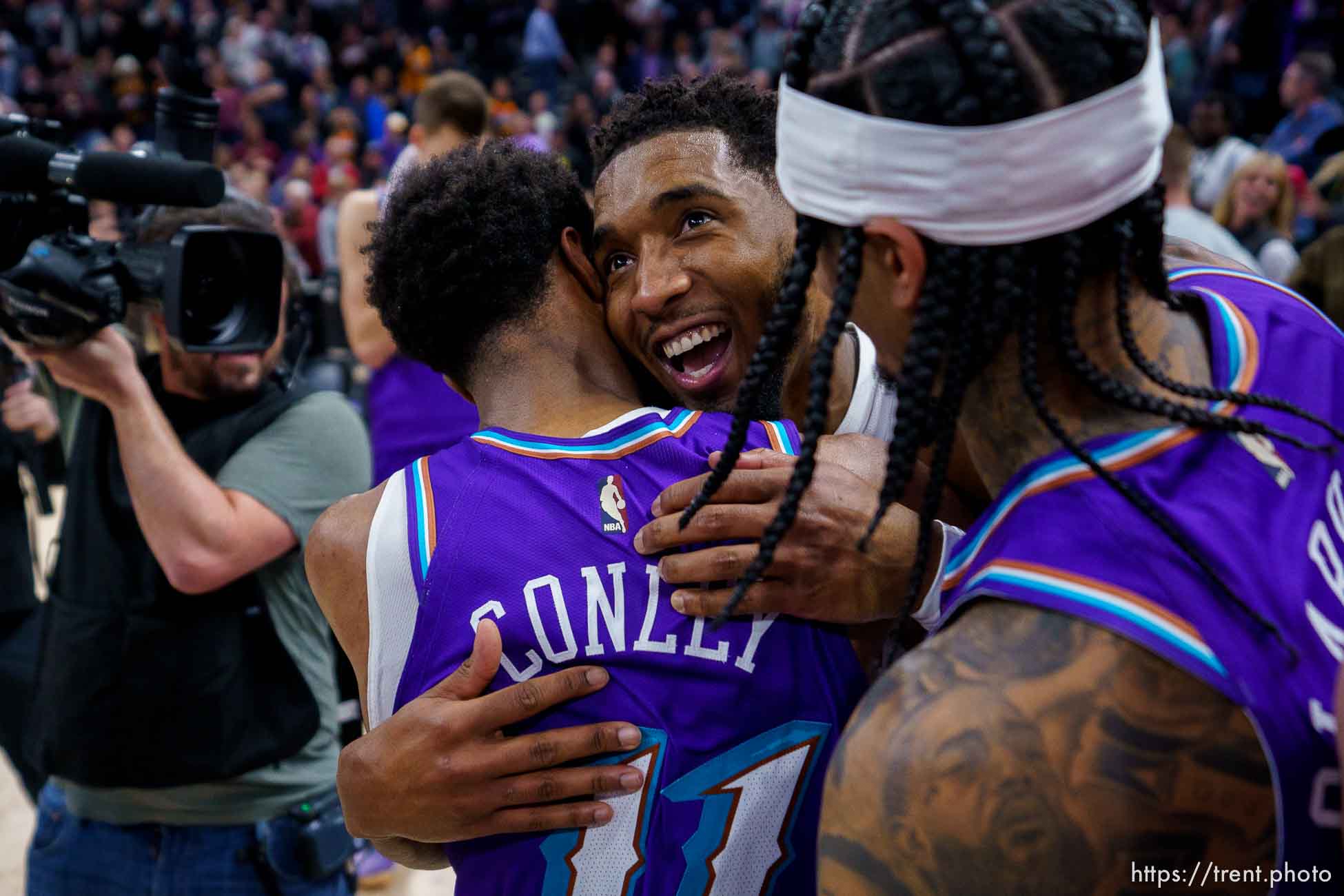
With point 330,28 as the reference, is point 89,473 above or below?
above

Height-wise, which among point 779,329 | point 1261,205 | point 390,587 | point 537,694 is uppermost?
point 779,329

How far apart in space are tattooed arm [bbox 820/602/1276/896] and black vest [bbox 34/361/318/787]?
157cm

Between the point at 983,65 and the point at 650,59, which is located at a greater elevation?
the point at 983,65

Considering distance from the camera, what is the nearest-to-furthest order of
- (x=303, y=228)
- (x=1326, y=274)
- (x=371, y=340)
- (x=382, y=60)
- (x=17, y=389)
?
(x=17, y=389) < (x=371, y=340) < (x=1326, y=274) < (x=303, y=228) < (x=382, y=60)

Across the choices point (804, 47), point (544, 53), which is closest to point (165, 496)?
point (804, 47)

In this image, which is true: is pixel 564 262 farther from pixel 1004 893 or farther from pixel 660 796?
pixel 1004 893

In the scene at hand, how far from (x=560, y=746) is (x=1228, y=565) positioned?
0.79 meters

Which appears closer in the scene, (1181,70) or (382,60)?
(1181,70)

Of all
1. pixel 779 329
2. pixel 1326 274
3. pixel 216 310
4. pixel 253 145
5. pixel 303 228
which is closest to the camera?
pixel 779 329

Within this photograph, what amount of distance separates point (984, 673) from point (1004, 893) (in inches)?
6.9

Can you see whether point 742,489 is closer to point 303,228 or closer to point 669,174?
point 669,174

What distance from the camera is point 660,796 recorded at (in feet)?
5.10

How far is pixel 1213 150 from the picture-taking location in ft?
25.3

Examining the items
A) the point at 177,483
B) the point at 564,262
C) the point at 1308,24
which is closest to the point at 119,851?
the point at 177,483
